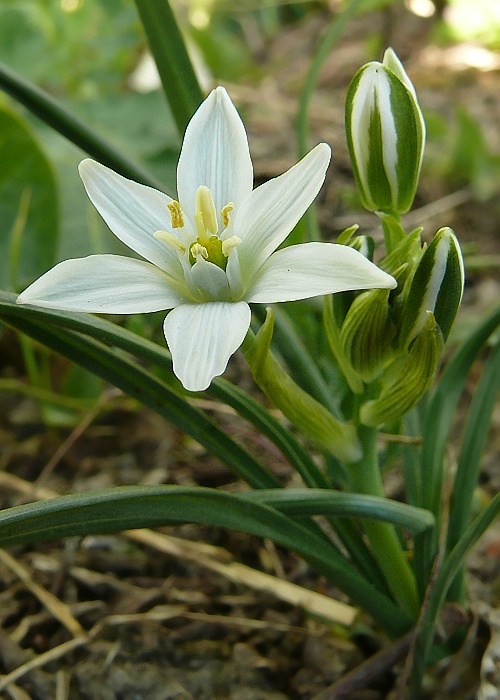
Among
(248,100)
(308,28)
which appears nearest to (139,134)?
(248,100)

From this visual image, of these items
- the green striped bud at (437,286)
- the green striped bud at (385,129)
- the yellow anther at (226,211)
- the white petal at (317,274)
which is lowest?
the green striped bud at (437,286)

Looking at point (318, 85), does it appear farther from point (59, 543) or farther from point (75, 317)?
point (75, 317)

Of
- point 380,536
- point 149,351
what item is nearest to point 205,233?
point 149,351

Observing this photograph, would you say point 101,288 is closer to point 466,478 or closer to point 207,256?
point 207,256

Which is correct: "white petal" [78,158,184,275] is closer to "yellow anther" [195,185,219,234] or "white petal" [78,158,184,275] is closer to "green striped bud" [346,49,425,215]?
"yellow anther" [195,185,219,234]

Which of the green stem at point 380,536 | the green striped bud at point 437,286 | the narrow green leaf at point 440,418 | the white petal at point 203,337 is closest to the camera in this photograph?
the white petal at point 203,337

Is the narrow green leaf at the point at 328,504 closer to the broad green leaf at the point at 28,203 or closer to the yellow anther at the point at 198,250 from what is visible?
the yellow anther at the point at 198,250

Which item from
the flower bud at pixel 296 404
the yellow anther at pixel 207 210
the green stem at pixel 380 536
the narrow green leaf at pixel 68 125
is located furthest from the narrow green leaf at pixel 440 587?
the narrow green leaf at pixel 68 125
